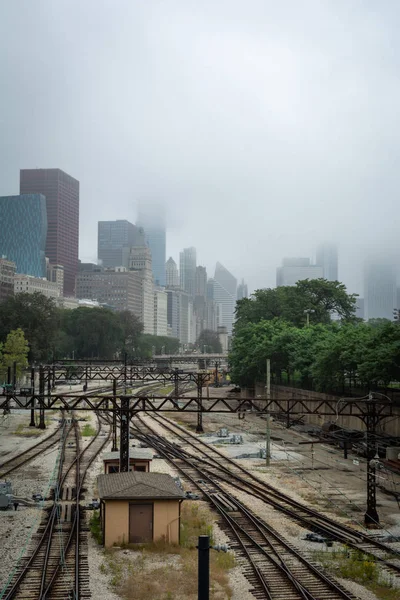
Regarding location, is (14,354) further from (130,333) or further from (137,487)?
(130,333)

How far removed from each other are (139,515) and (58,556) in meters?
3.14

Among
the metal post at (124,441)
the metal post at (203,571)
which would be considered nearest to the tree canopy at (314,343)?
the metal post at (124,441)

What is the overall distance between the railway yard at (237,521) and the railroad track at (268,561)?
0.16 feet

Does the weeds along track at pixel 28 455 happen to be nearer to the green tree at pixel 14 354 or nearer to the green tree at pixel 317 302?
the green tree at pixel 14 354

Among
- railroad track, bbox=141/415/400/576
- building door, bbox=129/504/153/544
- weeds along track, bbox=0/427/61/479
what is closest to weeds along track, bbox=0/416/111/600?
building door, bbox=129/504/153/544

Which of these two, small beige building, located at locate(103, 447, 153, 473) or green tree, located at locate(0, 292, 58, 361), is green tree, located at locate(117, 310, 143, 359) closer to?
green tree, located at locate(0, 292, 58, 361)

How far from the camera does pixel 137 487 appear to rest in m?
23.5

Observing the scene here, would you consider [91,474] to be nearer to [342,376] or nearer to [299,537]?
[299,537]

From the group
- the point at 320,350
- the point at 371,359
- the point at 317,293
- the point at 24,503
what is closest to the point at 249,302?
the point at 317,293

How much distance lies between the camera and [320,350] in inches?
2344

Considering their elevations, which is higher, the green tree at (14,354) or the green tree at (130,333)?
the green tree at (130,333)

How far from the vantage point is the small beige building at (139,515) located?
2269 cm

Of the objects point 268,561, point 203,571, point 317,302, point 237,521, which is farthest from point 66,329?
point 203,571

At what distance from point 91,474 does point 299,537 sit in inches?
634
